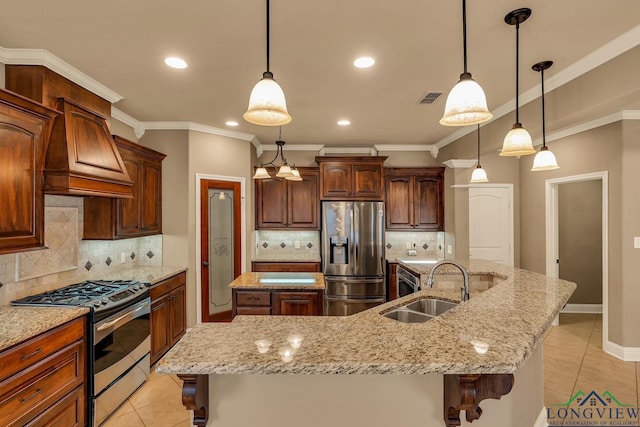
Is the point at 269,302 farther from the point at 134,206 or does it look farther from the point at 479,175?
the point at 479,175

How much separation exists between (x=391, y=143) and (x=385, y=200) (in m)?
0.96

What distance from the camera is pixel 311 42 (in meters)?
2.28

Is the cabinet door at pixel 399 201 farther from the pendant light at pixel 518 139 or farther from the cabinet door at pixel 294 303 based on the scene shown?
the pendant light at pixel 518 139

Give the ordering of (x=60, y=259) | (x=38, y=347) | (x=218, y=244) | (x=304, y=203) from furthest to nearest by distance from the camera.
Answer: (x=304, y=203) < (x=218, y=244) < (x=60, y=259) < (x=38, y=347)

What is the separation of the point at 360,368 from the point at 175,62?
2600 millimetres

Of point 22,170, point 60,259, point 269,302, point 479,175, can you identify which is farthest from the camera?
point 479,175

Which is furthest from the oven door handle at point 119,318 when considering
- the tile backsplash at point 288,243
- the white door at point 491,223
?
the white door at point 491,223

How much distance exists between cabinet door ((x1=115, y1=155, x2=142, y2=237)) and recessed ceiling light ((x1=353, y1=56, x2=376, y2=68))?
2489 mm

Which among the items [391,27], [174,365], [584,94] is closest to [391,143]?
[584,94]

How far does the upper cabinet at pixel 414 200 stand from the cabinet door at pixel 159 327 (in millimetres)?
3451

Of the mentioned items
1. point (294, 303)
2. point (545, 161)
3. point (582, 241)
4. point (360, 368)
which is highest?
point (545, 161)

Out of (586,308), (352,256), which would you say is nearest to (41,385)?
(352,256)

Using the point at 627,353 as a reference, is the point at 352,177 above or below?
above

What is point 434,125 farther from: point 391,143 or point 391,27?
point 391,27
